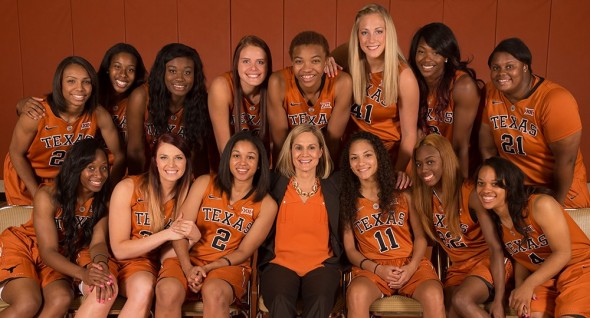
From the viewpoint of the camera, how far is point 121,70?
3385mm

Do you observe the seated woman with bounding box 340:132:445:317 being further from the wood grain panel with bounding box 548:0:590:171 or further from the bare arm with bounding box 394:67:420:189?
the wood grain panel with bounding box 548:0:590:171

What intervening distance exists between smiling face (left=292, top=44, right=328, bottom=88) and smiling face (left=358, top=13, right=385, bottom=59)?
0.70 ft

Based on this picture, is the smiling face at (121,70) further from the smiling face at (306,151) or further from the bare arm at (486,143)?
the bare arm at (486,143)

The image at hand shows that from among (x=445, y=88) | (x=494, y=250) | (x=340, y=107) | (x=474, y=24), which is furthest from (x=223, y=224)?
(x=474, y=24)

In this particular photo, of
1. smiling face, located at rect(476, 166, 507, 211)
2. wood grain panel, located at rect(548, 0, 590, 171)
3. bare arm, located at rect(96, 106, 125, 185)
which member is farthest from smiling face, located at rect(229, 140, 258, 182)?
wood grain panel, located at rect(548, 0, 590, 171)

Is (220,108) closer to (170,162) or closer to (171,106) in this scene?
(171,106)

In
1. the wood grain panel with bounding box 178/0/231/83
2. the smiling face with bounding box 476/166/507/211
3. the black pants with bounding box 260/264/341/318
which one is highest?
the wood grain panel with bounding box 178/0/231/83

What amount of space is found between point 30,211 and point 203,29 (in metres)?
3.02

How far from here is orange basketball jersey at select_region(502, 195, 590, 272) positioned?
265cm

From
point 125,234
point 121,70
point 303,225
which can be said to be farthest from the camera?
point 121,70

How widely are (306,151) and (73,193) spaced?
1.13 m

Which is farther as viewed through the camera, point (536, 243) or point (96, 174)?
point (96, 174)

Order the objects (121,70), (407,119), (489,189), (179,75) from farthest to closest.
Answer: (121,70) → (179,75) → (407,119) → (489,189)

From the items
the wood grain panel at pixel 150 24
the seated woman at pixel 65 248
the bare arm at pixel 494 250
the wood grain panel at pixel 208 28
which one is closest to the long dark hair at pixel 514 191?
the bare arm at pixel 494 250
